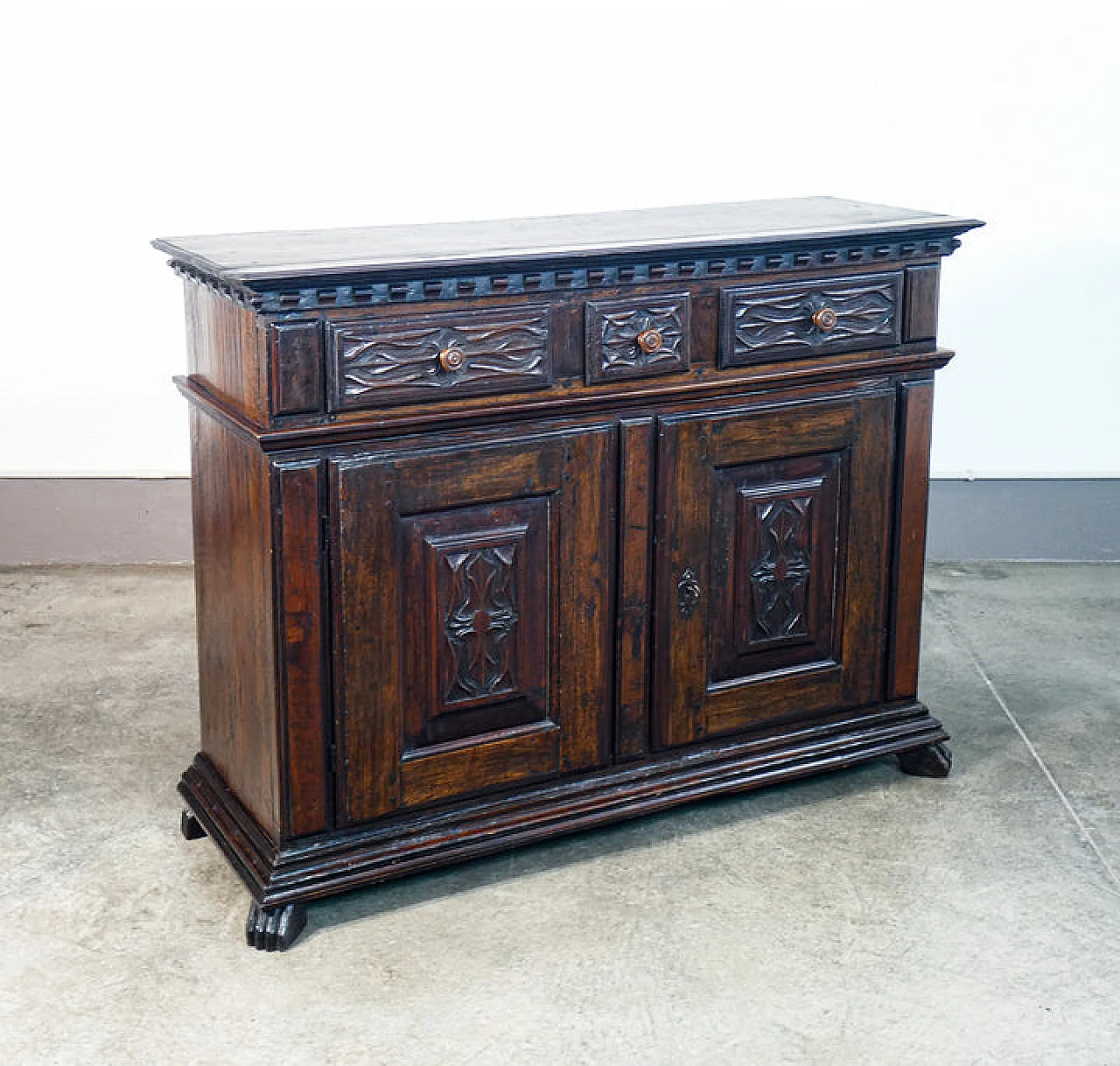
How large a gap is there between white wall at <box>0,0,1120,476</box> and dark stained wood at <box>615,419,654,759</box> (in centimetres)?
165

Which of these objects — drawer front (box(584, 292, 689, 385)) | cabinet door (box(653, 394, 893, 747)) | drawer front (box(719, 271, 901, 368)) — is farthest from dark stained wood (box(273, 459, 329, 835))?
drawer front (box(719, 271, 901, 368))

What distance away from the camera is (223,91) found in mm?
4461

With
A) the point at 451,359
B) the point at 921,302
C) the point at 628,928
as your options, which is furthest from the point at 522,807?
the point at 921,302

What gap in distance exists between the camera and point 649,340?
300 cm

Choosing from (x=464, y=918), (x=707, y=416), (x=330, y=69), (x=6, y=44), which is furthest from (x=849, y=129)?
(x=464, y=918)

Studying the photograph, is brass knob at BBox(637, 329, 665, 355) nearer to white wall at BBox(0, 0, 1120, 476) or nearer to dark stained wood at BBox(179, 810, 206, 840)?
dark stained wood at BBox(179, 810, 206, 840)

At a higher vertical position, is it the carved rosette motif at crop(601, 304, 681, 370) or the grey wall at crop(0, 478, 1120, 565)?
the carved rosette motif at crop(601, 304, 681, 370)

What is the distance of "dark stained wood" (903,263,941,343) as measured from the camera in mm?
3232

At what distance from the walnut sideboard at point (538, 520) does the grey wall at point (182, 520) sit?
146 cm

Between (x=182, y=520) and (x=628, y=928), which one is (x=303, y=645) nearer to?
(x=628, y=928)

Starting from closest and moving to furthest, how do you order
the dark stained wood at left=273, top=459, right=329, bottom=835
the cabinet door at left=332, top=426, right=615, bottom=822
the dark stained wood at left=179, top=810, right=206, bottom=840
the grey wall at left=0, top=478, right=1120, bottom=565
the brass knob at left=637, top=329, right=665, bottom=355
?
the dark stained wood at left=273, top=459, right=329, bottom=835 < the cabinet door at left=332, top=426, right=615, bottom=822 < the brass knob at left=637, top=329, right=665, bottom=355 < the dark stained wood at left=179, top=810, right=206, bottom=840 < the grey wall at left=0, top=478, right=1120, bottom=565

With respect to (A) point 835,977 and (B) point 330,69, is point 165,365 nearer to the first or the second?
(B) point 330,69

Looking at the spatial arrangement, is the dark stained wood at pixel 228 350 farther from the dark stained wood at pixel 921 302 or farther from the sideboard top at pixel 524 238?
the dark stained wood at pixel 921 302

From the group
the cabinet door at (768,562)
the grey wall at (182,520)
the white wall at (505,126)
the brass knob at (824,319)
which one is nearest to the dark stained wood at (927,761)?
the cabinet door at (768,562)
